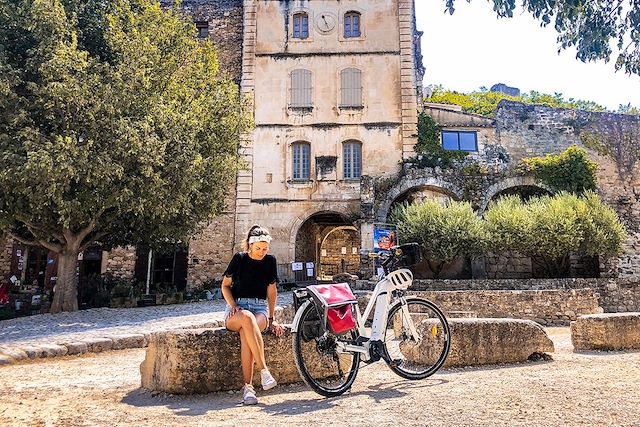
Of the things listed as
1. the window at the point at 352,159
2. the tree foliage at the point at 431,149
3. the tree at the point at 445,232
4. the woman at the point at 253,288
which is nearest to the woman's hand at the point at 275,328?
the woman at the point at 253,288

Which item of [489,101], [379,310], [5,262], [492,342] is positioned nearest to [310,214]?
[5,262]

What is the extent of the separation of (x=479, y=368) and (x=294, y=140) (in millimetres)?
16934

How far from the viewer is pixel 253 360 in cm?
410

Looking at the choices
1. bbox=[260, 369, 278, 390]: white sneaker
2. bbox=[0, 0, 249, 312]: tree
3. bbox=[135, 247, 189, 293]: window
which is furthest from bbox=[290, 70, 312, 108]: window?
bbox=[260, 369, 278, 390]: white sneaker

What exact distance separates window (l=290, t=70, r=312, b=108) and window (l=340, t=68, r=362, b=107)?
1.47m

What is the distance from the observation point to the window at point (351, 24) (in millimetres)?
22047

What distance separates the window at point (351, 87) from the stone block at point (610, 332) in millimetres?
15960

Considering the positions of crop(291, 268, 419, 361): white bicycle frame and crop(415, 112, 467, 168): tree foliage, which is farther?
crop(415, 112, 467, 168): tree foliage

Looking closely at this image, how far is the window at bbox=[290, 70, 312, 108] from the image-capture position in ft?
70.7

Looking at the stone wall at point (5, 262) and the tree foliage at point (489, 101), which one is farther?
the tree foliage at point (489, 101)

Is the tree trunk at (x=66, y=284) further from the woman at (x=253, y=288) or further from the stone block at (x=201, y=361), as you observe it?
the woman at (x=253, y=288)

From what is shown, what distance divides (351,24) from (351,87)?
3.10m

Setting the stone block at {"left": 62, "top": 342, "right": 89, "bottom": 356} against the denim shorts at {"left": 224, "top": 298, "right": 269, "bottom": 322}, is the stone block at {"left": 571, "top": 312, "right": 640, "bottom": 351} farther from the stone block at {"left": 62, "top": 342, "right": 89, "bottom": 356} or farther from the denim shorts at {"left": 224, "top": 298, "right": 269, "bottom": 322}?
the stone block at {"left": 62, "top": 342, "right": 89, "bottom": 356}

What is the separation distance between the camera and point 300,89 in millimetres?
21641
